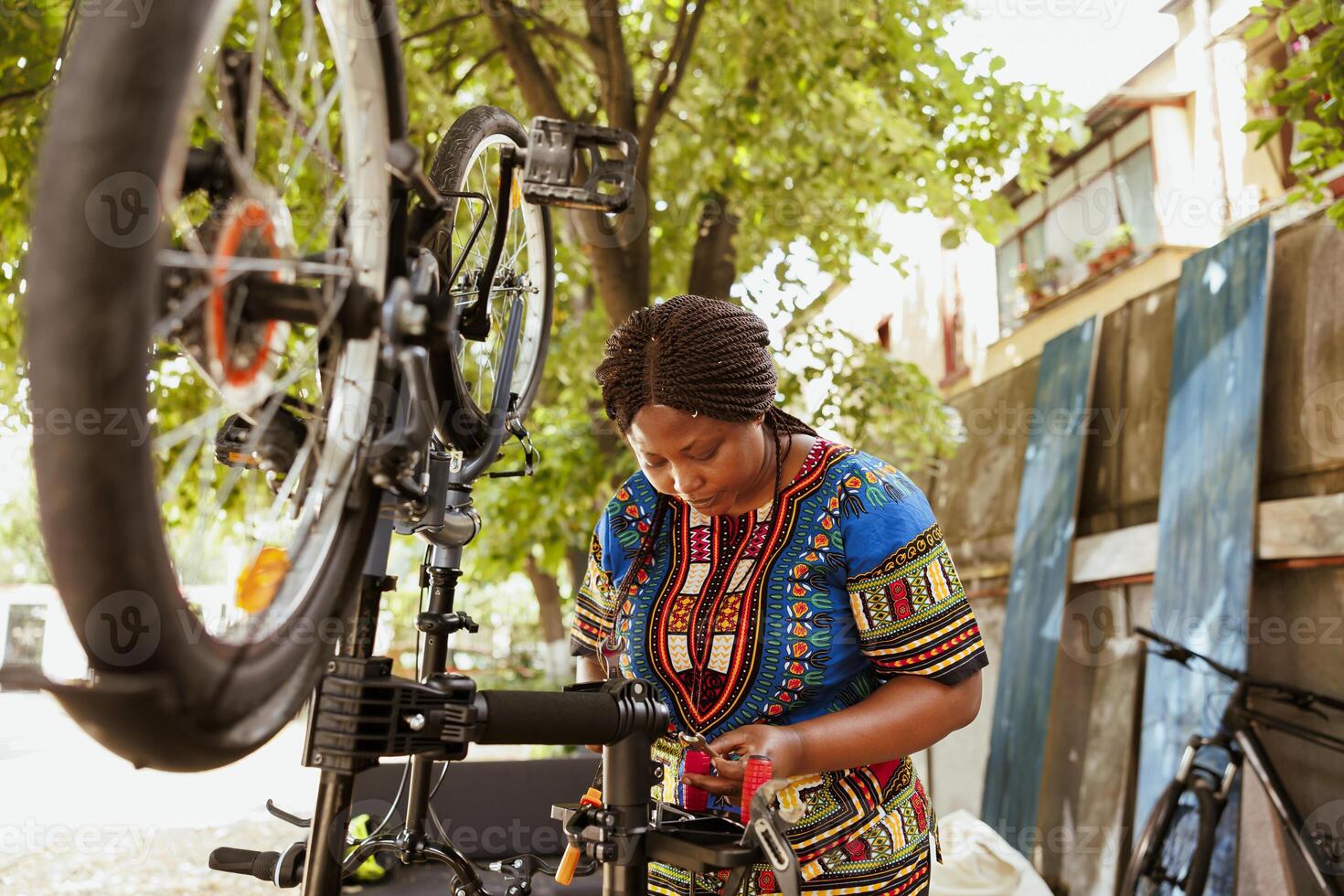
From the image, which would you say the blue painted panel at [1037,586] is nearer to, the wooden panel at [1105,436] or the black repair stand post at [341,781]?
the wooden panel at [1105,436]

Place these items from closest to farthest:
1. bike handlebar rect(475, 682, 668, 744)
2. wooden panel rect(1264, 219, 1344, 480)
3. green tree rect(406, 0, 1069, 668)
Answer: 1. bike handlebar rect(475, 682, 668, 744)
2. wooden panel rect(1264, 219, 1344, 480)
3. green tree rect(406, 0, 1069, 668)

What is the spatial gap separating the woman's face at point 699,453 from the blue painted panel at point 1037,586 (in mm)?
3971

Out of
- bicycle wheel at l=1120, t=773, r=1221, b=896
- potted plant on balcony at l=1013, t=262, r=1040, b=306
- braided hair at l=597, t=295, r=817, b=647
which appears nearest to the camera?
braided hair at l=597, t=295, r=817, b=647

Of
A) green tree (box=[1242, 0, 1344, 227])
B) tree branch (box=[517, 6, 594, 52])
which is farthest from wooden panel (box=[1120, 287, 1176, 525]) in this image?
tree branch (box=[517, 6, 594, 52])

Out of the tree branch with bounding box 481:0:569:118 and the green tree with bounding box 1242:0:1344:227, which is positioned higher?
the tree branch with bounding box 481:0:569:118

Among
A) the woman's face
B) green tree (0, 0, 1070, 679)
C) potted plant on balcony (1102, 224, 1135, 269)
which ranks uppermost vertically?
potted plant on balcony (1102, 224, 1135, 269)

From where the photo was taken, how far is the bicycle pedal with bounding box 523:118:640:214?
4.18ft

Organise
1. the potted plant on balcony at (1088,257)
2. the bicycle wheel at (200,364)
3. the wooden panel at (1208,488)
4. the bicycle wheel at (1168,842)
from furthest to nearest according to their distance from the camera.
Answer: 1. the potted plant on balcony at (1088,257)
2. the wooden panel at (1208,488)
3. the bicycle wheel at (1168,842)
4. the bicycle wheel at (200,364)

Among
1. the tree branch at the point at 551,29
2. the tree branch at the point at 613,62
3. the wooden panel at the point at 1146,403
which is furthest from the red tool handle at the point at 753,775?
the wooden panel at the point at 1146,403

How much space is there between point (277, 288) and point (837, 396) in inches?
179

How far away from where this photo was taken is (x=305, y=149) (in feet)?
2.95

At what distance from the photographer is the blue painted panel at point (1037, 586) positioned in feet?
16.2

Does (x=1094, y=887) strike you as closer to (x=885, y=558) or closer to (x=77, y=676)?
(x=885, y=558)

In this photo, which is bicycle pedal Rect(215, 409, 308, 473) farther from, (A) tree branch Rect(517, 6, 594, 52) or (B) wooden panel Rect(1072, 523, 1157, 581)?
(B) wooden panel Rect(1072, 523, 1157, 581)
